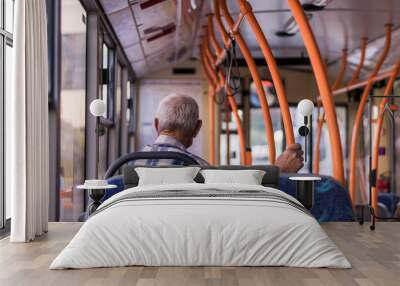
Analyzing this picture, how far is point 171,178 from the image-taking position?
5.44m

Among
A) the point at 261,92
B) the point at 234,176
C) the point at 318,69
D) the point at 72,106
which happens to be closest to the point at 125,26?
the point at 72,106

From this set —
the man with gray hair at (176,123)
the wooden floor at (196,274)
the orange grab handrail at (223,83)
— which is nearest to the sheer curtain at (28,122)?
the wooden floor at (196,274)

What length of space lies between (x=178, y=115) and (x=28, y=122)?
200cm

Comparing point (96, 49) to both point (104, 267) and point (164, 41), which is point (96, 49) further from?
point (104, 267)

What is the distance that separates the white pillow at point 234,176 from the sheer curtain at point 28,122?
4.62 feet

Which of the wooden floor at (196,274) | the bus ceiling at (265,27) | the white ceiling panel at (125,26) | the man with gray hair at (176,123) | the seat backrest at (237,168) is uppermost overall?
the bus ceiling at (265,27)

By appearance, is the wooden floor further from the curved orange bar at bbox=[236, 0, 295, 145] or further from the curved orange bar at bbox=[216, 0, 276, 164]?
the curved orange bar at bbox=[216, 0, 276, 164]

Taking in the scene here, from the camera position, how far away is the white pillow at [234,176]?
5.45 meters

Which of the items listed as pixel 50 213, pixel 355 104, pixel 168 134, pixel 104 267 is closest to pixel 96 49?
pixel 168 134

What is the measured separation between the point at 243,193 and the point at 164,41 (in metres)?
7.00

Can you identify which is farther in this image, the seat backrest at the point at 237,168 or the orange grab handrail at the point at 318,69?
the orange grab handrail at the point at 318,69

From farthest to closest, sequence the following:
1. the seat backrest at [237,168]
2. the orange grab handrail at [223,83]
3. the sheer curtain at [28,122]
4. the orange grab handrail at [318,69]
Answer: the orange grab handrail at [223,83] → the orange grab handrail at [318,69] → the seat backrest at [237,168] → the sheer curtain at [28,122]

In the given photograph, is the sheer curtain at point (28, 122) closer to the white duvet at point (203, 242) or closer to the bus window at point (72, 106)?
the white duvet at point (203, 242)

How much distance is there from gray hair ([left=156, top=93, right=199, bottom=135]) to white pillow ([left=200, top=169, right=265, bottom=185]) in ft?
3.78
